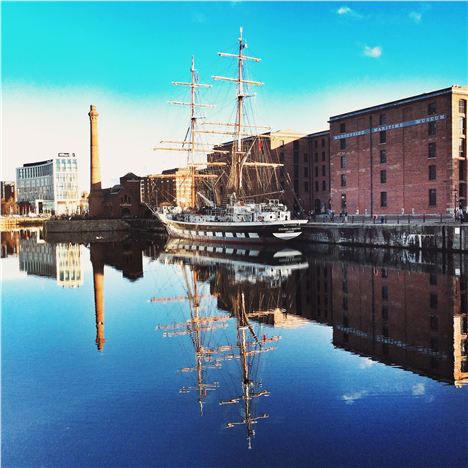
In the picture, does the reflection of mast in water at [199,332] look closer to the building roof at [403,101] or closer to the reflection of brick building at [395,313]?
the reflection of brick building at [395,313]

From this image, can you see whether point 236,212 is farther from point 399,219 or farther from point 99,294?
point 99,294

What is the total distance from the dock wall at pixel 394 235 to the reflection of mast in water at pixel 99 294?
25.9m

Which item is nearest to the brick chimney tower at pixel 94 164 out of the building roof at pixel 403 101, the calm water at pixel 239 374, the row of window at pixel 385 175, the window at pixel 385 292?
the building roof at pixel 403 101

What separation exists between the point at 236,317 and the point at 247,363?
6785mm

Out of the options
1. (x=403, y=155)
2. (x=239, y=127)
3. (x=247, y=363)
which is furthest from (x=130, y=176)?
(x=247, y=363)

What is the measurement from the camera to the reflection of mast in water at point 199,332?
1340 cm

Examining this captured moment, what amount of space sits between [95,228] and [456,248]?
256ft

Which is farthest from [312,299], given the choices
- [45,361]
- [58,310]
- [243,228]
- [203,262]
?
[243,228]

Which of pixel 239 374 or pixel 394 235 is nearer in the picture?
pixel 239 374

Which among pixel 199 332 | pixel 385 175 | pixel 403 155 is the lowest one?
pixel 199 332

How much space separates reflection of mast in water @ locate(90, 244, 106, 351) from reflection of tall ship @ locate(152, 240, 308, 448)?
8.28 feet

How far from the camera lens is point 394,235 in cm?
4925

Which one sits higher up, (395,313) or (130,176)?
(130,176)

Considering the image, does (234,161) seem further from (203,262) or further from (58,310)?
(58,310)
